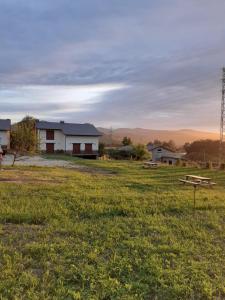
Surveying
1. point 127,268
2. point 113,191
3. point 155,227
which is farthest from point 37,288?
point 113,191

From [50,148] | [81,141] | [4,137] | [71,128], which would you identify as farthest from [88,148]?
[4,137]

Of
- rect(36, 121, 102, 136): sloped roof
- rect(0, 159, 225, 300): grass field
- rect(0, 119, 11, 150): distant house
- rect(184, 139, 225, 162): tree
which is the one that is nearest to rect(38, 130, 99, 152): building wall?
rect(36, 121, 102, 136): sloped roof

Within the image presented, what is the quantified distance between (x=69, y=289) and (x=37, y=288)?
0.35 meters

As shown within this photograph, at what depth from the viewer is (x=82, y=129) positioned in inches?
1832

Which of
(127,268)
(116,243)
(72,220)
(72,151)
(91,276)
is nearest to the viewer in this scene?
(91,276)

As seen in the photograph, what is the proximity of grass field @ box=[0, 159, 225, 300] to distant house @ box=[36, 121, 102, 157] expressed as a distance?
1450 inches

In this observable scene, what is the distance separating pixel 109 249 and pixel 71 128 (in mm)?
41901

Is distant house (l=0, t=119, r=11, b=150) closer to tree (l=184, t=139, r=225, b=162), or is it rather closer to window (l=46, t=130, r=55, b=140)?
window (l=46, t=130, r=55, b=140)

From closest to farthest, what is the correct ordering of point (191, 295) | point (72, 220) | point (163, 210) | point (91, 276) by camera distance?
point (191, 295) → point (91, 276) → point (72, 220) → point (163, 210)

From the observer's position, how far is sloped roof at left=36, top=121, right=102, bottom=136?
44969 millimetres

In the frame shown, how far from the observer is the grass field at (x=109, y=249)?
12.1 feet

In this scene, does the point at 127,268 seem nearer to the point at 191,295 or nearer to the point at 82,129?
the point at 191,295

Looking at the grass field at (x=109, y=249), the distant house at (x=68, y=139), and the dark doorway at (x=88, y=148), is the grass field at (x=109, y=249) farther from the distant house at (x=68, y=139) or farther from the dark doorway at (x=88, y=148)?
the dark doorway at (x=88, y=148)

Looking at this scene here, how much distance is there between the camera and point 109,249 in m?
4.88
